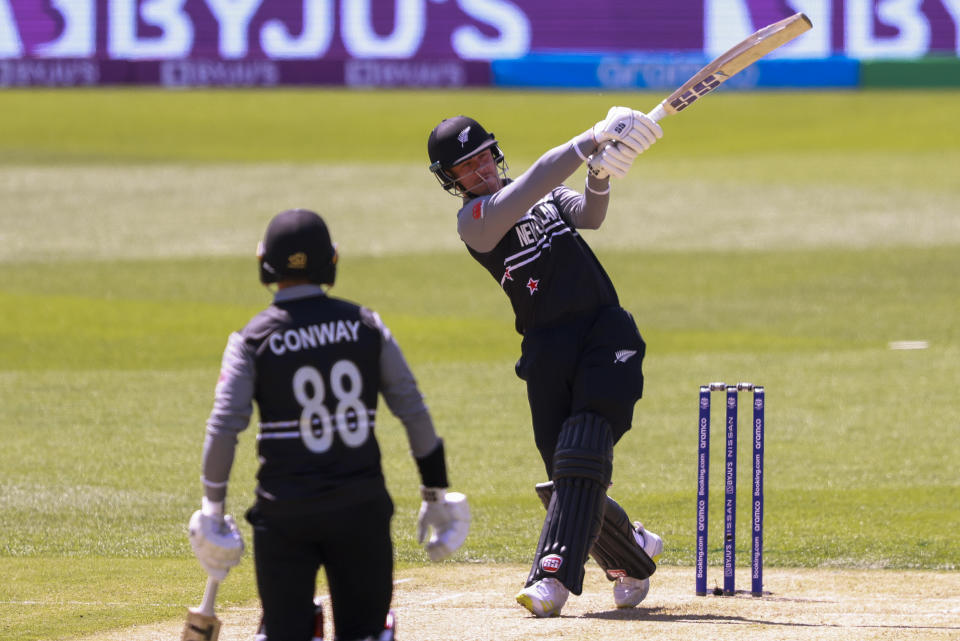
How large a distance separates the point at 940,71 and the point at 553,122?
10.1 meters

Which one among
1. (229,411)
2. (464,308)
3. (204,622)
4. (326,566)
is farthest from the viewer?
(464,308)

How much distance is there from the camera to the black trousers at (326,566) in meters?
5.10

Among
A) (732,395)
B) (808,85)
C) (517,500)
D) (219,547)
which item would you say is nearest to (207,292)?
(517,500)

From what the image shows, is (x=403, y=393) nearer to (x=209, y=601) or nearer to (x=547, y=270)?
(x=209, y=601)

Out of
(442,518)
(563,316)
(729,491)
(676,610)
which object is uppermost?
(563,316)

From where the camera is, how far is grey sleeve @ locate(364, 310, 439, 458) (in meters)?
5.22

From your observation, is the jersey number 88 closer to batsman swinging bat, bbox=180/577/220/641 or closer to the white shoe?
batsman swinging bat, bbox=180/577/220/641

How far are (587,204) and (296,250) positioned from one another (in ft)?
7.13

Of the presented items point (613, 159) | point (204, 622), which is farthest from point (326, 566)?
point (613, 159)

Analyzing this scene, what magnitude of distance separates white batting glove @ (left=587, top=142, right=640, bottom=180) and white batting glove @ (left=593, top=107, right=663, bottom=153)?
35mm

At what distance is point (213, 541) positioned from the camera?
5.11m

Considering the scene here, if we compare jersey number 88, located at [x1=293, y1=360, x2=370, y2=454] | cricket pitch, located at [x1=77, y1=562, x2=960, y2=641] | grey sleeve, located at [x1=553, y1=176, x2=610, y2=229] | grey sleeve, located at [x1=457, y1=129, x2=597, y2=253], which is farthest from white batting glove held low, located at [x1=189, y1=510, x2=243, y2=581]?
grey sleeve, located at [x1=553, y1=176, x2=610, y2=229]

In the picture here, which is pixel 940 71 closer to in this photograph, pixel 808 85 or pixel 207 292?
pixel 808 85

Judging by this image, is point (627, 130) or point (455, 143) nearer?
point (627, 130)
